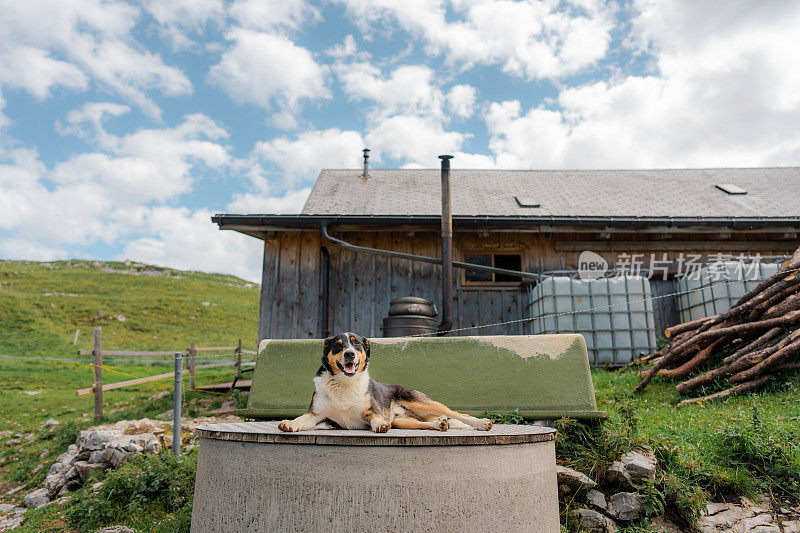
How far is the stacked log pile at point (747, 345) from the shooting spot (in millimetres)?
5676

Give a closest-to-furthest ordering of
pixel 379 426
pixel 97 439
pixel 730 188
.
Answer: pixel 379 426 → pixel 97 439 → pixel 730 188

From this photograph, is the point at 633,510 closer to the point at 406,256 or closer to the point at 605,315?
the point at 605,315

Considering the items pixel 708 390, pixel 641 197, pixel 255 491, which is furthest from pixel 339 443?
pixel 641 197

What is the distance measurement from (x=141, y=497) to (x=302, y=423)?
115 inches

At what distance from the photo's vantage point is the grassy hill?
75.7 ft

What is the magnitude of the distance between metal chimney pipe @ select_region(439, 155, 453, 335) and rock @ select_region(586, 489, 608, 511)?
16.0 ft

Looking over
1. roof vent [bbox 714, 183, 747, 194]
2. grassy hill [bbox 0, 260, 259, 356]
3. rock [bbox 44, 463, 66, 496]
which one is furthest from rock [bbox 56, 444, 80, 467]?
grassy hill [bbox 0, 260, 259, 356]

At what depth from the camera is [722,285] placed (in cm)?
870

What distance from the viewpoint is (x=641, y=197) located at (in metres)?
11.8

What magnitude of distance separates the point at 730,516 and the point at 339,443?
126 inches

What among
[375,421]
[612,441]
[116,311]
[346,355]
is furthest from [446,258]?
[116,311]

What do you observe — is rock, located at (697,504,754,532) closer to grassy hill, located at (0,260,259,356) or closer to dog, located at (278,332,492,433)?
dog, located at (278,332,492,433)

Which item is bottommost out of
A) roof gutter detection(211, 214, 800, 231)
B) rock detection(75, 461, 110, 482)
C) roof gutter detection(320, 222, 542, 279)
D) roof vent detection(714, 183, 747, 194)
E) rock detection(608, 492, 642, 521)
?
rock detection(75, 461, 110, 482)

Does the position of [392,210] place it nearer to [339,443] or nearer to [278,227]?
[278,227]
